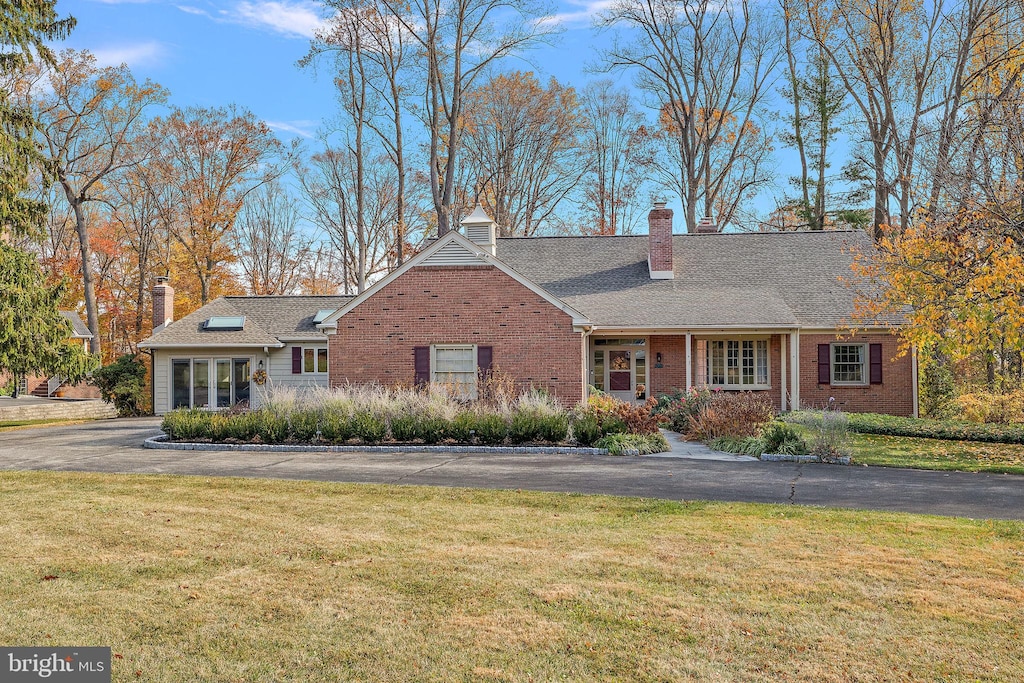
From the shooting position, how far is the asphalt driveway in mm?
9836

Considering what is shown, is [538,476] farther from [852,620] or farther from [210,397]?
[210,397]

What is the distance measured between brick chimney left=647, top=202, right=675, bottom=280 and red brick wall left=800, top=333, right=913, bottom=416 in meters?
5.21

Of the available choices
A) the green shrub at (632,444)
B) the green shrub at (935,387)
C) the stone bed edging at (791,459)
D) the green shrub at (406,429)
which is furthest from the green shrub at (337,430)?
the green shrub at (935,387)

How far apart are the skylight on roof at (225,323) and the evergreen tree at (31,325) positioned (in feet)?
22.4

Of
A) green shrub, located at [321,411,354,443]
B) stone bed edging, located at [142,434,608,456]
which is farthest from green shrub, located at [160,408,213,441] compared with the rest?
green shrub, located at [321,411,354,443]

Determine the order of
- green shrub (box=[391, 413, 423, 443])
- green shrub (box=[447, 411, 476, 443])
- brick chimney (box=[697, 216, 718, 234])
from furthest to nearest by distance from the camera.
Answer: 1. brick chimney (box=[697, 216, 718, 234])
2. green shrub (box=[391, 413, 423, 443])
3. green shrub (box=[447, 411, 476, 443])

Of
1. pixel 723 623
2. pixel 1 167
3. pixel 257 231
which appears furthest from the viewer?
pixel 257 231

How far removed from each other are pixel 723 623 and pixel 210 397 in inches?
1025

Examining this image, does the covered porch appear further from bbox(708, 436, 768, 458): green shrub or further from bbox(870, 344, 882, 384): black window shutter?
bbox(708, 436, 768, 458): green shrub

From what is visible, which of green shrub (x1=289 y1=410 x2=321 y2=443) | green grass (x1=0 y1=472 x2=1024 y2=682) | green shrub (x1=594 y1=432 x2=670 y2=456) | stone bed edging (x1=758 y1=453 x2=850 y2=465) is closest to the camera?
green grass (x1=0 y1=472 x2=1024 y2=682)

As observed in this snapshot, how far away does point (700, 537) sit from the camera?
7578 millimetres

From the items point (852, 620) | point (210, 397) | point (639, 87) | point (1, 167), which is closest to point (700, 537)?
point (852, 620)

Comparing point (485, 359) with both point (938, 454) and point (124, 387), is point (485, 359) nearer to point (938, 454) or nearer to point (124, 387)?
point (938, 454)

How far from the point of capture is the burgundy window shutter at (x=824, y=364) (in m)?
22.4
